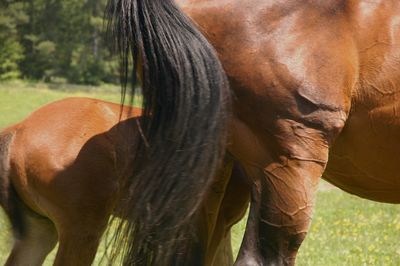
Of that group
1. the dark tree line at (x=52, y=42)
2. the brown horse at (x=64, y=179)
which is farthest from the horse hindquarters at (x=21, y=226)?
the dark tree line at (x=52, y=42)

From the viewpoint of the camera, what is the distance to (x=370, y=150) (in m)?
2.44

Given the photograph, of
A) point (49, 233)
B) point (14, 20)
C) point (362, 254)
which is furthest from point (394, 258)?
point (14, 20)

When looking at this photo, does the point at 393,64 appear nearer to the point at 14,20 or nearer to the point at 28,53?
the point at 14,20

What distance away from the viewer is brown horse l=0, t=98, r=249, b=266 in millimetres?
3707

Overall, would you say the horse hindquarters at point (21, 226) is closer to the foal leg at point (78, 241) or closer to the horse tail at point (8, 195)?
the horse tail at point (8, 195)

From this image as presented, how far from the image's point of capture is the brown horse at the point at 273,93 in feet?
7.66

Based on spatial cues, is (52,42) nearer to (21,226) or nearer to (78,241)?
(21,226)

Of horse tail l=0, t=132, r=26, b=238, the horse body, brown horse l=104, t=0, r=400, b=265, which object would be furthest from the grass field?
the horse body

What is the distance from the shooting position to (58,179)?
3.77 metres

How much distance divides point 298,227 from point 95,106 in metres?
2.03

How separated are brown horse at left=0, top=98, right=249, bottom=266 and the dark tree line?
132 feet

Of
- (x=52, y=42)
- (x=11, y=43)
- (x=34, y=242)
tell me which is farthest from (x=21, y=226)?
(x=52, y=42)

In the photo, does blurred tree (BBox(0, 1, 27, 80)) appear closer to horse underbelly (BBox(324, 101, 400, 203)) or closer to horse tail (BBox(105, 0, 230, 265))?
horse tail (BBox(105, 0, 230, 265))

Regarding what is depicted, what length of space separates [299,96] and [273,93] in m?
0.08
